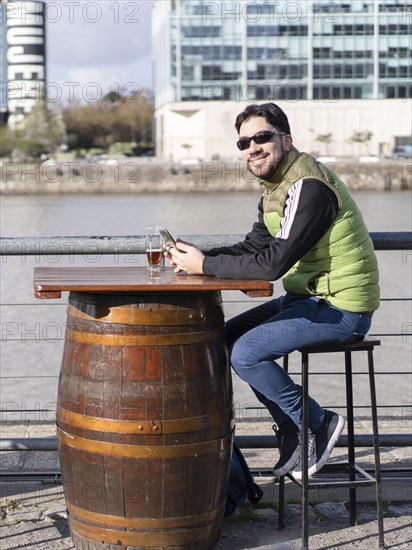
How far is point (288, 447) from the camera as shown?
4.09 meters

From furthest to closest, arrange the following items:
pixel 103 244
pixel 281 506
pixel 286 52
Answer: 1. pixel 286 52
2. pixel 103 244
3. pixel 281 506

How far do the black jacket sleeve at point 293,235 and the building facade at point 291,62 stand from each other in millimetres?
82386

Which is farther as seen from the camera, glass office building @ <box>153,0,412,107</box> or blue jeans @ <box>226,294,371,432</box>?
glass office building @ <box>153,0,412,107</box>

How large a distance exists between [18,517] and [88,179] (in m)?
68.0

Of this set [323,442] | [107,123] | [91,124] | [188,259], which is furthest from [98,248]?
[107,123]

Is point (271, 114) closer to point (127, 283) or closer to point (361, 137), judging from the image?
point (127, 283)

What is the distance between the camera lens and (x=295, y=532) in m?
4.23

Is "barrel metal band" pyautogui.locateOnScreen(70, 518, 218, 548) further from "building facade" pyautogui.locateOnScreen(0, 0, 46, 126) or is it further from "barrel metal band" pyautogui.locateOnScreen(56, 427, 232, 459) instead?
"building facade" pyautogui.locateOnScreen(0, 0, 46, 126)

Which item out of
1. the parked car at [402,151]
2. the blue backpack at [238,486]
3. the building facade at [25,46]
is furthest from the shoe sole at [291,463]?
the building facade at [25,46]

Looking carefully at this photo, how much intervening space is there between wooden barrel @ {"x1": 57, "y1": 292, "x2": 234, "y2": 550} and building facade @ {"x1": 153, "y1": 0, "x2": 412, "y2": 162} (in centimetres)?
8254

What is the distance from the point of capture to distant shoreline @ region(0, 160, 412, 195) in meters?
72.8

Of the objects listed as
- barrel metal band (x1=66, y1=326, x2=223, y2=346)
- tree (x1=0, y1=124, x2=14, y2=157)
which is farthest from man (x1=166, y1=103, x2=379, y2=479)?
tree (x1=0, y1=124, x2=14, y2=157)

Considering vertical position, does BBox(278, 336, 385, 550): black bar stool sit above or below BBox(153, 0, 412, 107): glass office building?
below

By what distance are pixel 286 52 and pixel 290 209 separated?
284ft
